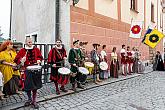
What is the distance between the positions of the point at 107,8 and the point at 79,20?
10.2 ft

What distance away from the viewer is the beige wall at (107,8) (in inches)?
488

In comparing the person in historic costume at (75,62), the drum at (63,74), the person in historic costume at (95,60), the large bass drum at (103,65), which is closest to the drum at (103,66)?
the large bass drum at (103,65)

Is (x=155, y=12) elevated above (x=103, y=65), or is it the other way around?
(x=155, y=12)

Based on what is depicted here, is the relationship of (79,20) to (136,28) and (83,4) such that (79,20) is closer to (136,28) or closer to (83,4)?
(83,4)

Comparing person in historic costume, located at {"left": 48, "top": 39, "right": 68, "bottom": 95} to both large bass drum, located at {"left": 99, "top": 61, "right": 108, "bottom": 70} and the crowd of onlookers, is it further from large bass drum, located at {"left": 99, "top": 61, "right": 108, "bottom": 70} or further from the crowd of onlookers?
large bass drum, located at {"left": 99, "top": 61, "right": 108, "bottom": 70}

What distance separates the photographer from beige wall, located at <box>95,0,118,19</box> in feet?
40.6

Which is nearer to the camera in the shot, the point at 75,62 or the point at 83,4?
the point at 75,62

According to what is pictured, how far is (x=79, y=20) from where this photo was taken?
1075cm

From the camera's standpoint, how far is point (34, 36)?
41.0ft

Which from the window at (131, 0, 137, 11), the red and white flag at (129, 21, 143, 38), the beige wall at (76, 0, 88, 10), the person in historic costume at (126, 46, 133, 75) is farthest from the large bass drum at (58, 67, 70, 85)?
the window at (131, 0, 137, 11)

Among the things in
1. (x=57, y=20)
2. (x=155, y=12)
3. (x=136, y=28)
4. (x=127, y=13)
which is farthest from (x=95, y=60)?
(x=155, y=12)

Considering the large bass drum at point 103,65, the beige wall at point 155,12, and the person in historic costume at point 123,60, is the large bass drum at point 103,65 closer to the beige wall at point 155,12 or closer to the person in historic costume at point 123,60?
the person in historic costume at point 123,60

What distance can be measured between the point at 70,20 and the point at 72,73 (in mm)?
2672

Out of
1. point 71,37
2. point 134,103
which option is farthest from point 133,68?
point 134,103
